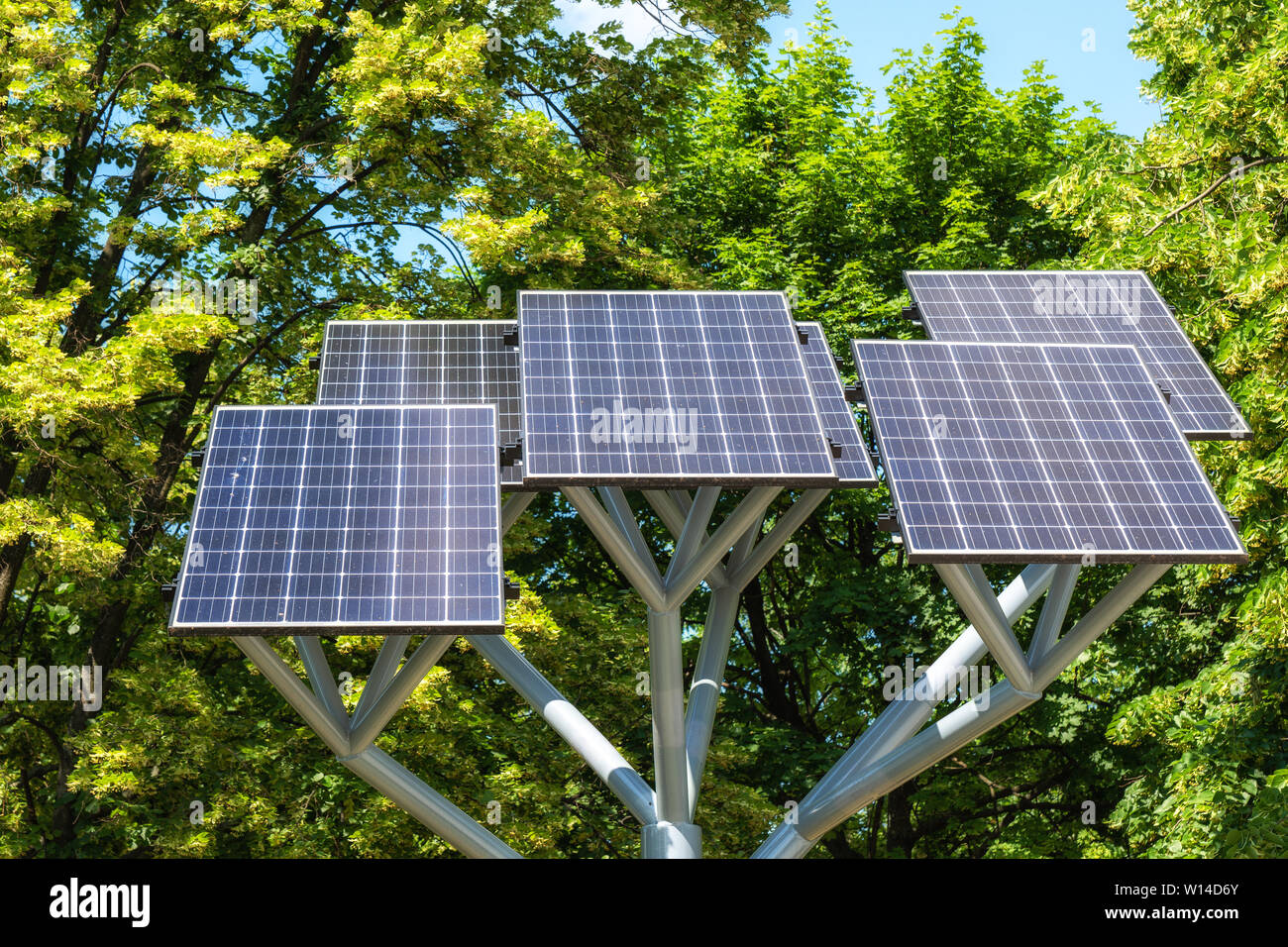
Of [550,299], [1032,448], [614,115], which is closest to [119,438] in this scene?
[550,299]

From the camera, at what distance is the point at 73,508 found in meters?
19.0

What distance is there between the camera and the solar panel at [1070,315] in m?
14.6

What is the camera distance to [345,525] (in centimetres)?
1134

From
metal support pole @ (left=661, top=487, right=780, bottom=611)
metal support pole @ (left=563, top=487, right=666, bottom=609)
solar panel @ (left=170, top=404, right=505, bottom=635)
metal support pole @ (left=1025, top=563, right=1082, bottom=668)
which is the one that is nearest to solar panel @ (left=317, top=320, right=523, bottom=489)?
solar panel @ (left=170, top=404, right=505, bottom=635)

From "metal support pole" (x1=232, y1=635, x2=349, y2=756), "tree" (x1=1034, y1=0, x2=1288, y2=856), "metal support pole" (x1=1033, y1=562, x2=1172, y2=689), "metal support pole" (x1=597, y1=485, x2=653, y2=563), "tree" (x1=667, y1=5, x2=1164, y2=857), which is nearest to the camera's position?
"metal support pole" (x1=232, y1=635, x2=349, y2=756)

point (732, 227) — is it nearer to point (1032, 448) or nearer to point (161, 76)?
point (161, 76)

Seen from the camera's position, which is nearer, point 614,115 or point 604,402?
point 604,402

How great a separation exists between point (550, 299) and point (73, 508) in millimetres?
8880

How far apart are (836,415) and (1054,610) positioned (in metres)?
3.09

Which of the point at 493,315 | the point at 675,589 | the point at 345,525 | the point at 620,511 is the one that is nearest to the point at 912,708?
the point at 675,589

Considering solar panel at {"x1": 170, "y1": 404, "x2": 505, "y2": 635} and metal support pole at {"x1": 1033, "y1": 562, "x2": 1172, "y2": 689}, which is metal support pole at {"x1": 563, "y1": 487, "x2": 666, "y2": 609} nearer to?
solar panel at {"x1": 170, "y1": 404, "x2": 505, "y2": 635}

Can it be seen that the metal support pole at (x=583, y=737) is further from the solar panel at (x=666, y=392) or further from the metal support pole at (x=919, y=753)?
the solar panel at (x=666, y=392)

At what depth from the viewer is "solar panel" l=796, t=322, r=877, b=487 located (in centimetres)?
1341

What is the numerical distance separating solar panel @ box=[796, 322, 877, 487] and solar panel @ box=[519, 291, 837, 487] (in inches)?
22.9
